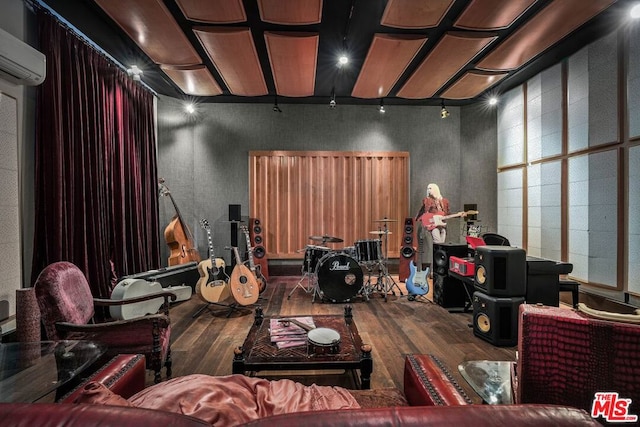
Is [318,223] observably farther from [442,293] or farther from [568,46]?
[568,46]

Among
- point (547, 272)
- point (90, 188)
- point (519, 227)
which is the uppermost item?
point (90, 188)

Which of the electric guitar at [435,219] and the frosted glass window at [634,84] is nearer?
the frosted glass window at [634,84]

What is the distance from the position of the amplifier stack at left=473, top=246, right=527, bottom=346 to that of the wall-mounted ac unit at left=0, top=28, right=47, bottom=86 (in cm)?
436

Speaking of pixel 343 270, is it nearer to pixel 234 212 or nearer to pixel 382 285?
pixel 382 285

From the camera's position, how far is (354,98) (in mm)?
5719

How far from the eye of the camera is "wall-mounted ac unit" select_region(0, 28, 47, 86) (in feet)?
7.59

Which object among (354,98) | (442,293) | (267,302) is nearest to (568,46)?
(354,98)

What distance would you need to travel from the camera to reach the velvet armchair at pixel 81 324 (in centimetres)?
199

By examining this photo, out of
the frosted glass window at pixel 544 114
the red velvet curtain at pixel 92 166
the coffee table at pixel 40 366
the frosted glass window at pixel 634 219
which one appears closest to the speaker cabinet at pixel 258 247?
the red velvet curtain at pixel 92 166

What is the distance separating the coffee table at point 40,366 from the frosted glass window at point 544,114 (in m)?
5.66

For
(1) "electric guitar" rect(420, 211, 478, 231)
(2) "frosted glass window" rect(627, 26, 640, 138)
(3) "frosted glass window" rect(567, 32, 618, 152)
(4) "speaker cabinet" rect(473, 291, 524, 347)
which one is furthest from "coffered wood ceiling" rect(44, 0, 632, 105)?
(4) "speaker cabinet" rect(473, 291, 524, 347)

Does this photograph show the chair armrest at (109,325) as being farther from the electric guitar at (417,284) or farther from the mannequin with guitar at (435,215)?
the mannequin with guitar at (435,215)

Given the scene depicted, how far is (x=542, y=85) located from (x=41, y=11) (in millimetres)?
6171

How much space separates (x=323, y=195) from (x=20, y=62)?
4.45 m
